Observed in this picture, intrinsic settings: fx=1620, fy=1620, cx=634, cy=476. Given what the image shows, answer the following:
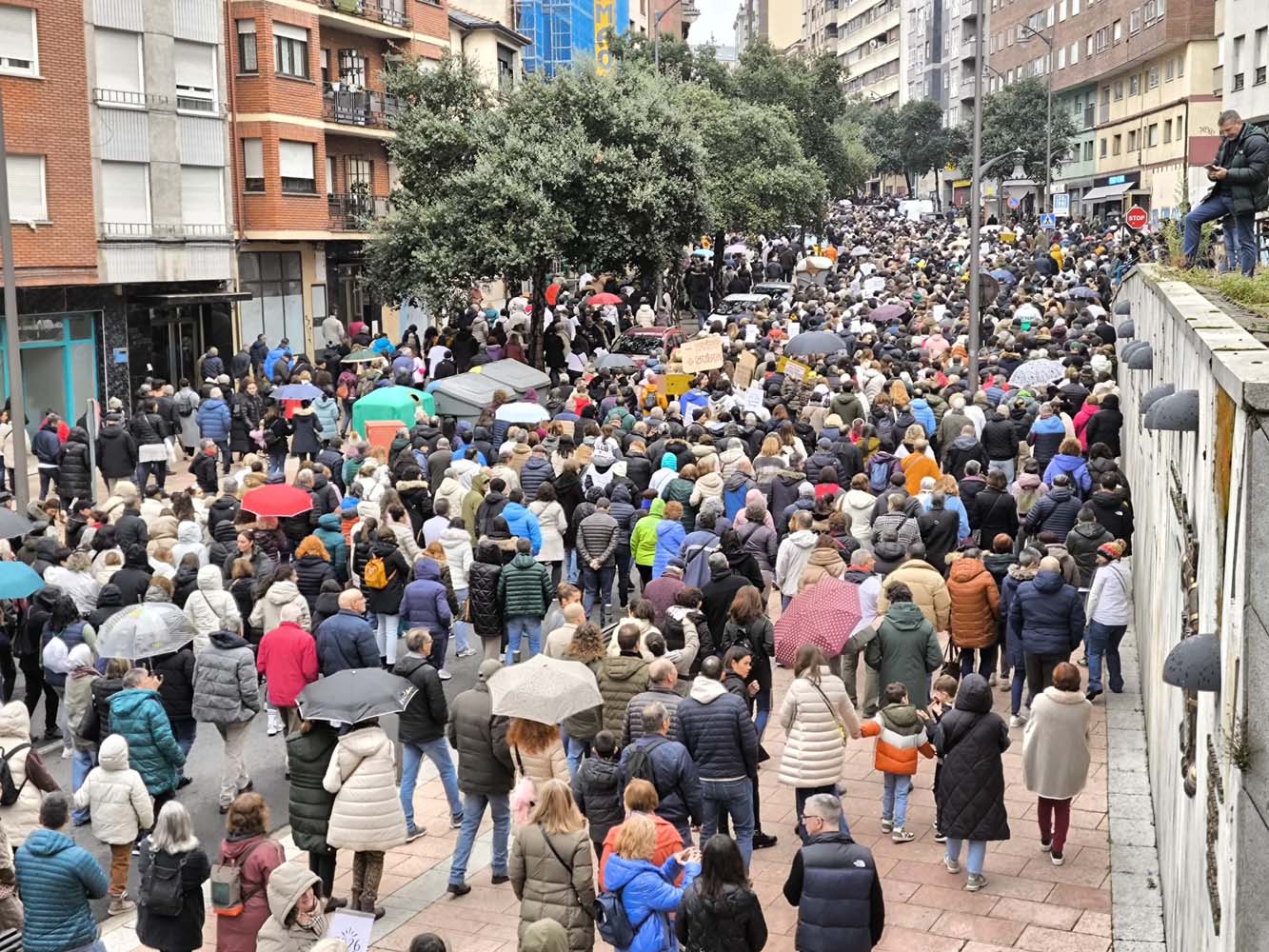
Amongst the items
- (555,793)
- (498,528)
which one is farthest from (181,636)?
(555,793)

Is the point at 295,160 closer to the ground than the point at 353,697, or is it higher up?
higher up

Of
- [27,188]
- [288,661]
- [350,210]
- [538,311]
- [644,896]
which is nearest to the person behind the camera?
[644,896]

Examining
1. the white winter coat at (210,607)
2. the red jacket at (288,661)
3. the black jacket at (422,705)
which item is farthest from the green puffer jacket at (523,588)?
the black jacket at (422,705)

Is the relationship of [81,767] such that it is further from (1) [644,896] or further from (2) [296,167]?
(2) [296,167]

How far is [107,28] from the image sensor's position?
31922mm

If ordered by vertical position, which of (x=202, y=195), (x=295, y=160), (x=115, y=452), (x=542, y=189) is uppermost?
(x=295, y=160)

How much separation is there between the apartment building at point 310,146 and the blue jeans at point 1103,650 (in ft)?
84.2

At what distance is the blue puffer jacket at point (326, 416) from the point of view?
23609 millimetres

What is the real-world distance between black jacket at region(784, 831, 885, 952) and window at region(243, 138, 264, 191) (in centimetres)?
3256

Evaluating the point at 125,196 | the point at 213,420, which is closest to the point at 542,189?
the point at 125,196

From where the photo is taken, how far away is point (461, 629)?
54.7 ft

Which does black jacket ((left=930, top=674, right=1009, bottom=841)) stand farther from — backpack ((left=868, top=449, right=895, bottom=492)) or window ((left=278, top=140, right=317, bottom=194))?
window ((left=278, top=140, right=317, bottom=194))

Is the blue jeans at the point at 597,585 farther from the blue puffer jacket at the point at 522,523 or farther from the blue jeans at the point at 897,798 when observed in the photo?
the blue jeans at the point at 897,798

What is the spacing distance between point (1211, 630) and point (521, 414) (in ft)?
47.5
